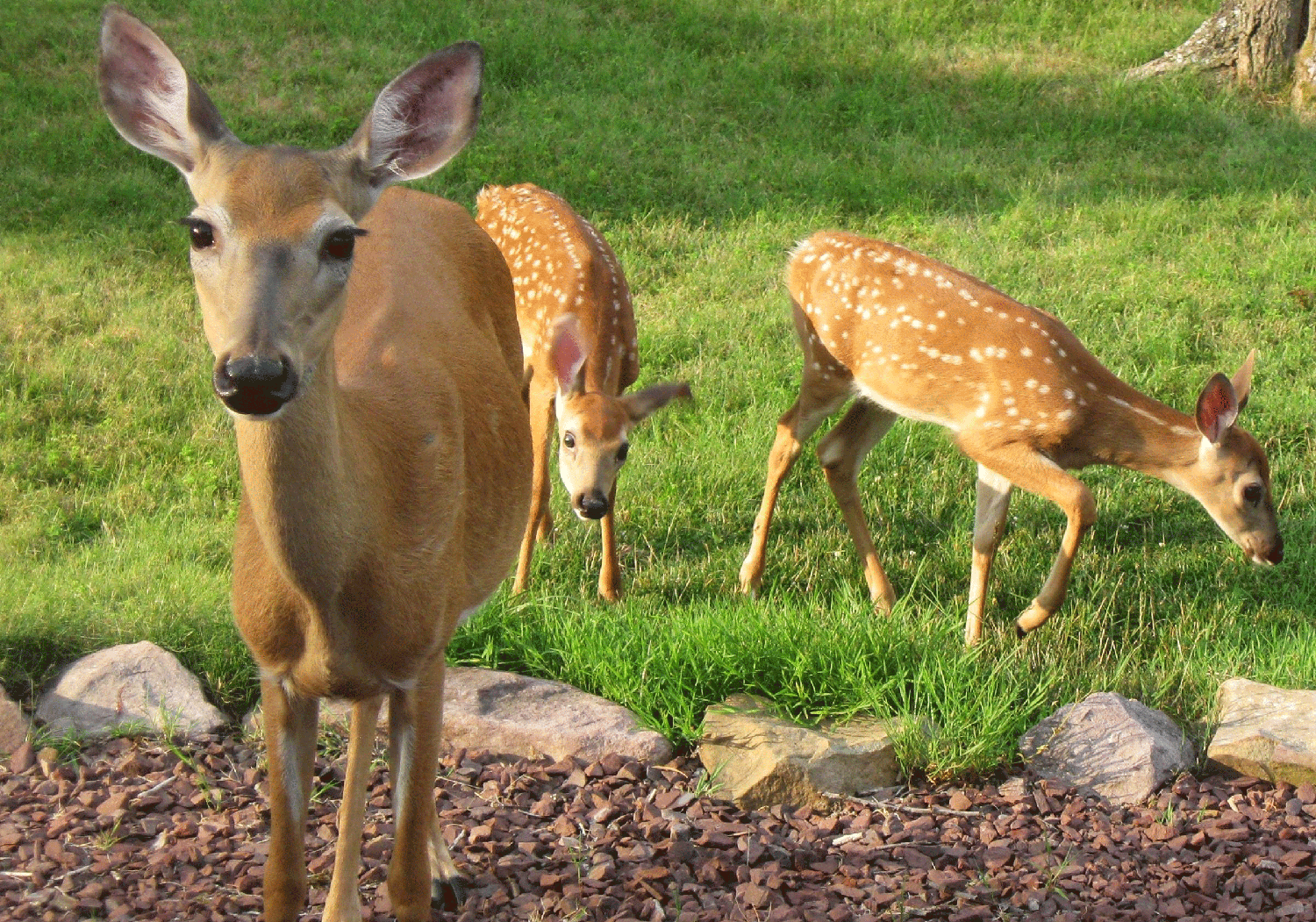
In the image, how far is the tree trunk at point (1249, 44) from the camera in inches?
488

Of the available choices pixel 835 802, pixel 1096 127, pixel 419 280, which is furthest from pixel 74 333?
pixel 1096 127

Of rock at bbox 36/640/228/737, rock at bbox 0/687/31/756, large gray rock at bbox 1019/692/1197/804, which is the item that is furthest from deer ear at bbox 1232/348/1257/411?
rock at bbox 0/687/31/756

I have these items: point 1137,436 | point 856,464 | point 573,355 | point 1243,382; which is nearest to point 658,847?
point 573,355

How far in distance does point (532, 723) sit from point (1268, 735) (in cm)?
235

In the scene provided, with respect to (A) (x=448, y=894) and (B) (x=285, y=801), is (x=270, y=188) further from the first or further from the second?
(A) (x=448, y=894)

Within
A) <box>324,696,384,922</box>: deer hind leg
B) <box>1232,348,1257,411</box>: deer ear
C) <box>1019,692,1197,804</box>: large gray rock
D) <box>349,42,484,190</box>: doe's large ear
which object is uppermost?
<box>349,42,484,190</box>: doe's large ear

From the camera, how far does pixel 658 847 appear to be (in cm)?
408

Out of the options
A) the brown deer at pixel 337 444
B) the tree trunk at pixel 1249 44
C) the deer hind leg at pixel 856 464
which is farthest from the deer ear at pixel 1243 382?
the tree trunk at pixel 1249 44

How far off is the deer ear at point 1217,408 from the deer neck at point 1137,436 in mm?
133

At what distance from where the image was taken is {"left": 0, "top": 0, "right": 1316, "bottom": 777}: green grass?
5094mm

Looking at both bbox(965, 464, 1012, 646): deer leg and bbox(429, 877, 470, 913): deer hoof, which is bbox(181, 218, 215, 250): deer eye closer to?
bbox(429, 877, 470, 913): deer hoof

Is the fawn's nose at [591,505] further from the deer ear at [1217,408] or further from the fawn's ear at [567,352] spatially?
the deer ear at [1217,408]

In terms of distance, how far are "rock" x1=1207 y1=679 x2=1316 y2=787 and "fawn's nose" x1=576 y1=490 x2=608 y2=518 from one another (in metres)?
2.45

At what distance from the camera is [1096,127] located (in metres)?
12.0
